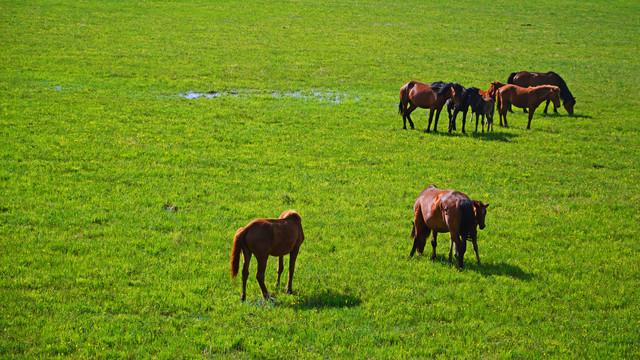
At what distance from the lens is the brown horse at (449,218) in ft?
35.6

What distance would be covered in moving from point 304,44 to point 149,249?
1396 inches

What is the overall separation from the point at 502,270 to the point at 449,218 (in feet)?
6.12

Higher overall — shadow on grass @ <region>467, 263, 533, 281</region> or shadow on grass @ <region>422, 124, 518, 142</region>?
shadow on grass @ <region>422, 124, 518, 142</region>

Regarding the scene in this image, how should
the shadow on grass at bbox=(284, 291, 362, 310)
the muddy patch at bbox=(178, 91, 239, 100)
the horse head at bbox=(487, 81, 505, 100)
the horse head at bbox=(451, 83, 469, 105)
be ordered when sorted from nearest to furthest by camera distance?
1. the shadow on grass at bbox=(284, 291, 362, 310)
2. the horse head at bbox=(451, 83, 469, 105)
3. the horse head at bbox=(487, 81, 505, 100)
4. the muddy patch at bbox=(178, 91, 239, 100)

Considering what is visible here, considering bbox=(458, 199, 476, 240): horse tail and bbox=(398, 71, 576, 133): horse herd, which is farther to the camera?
bbox=(398, 71, 576, 133): horse herd

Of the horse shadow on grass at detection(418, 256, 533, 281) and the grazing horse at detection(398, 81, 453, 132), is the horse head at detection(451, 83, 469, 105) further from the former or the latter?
the horse shadow on grass at detection(418, 256, 533, 281)

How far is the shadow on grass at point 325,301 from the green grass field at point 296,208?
1.8 inches

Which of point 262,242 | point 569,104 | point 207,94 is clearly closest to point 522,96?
point 569,104

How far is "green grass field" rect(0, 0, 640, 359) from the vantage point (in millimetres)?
8781

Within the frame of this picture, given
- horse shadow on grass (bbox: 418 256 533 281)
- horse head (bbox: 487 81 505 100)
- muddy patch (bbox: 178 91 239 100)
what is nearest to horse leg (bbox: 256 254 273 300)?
horse shadow on grass (bbox: 418 256 533 281)

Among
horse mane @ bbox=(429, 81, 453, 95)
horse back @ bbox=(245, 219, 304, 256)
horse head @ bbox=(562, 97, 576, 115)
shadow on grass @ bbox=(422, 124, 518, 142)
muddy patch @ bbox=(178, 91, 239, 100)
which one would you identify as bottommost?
shadow on grass @ bbox=(422, 124, 518, 142)

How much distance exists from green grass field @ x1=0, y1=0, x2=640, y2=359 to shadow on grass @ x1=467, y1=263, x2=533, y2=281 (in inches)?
3.7

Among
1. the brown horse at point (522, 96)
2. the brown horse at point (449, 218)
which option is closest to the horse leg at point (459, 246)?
the brown horse at point (449, 218)

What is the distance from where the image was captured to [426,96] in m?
23.6
